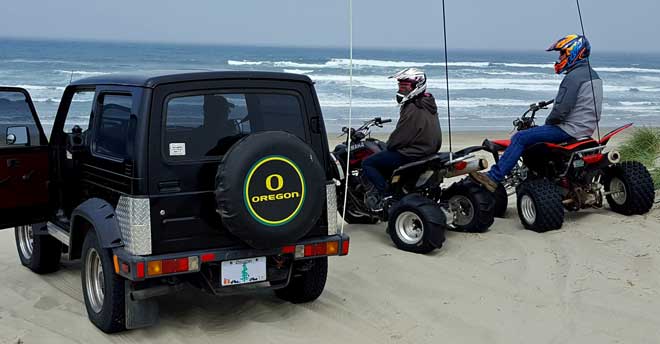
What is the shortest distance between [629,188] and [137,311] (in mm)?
5584

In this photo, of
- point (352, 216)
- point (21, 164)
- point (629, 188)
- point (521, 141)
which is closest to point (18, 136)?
point (21, 164)

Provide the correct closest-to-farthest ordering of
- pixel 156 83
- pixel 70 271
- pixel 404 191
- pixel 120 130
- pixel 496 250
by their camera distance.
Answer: pixel 156 83 → pixel 120 130 → pixel 70 271 → pixel 496 250 → pixel 404 191

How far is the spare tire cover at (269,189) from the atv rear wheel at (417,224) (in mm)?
2405

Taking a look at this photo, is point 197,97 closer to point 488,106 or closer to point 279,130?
point 279,130

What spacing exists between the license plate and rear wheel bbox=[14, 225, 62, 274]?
228 centimetres

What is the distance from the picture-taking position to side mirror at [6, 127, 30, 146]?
6355 millimetres

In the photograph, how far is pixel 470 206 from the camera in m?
8.41

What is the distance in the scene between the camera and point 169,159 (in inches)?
203

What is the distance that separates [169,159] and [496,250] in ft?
12.2

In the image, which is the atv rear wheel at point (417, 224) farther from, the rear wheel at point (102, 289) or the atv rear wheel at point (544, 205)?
the rear wheel at point (102, 289)

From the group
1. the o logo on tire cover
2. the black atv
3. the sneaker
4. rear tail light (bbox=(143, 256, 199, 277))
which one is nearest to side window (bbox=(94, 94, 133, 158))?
rear tail light (bbox=(143, 256, 199, 277))

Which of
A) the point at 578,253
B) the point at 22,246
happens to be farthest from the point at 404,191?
the point at 22,246

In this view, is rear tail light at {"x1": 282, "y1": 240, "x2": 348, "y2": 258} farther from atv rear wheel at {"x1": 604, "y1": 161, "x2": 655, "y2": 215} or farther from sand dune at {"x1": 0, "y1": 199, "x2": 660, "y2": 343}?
atv rear wheel at {"x1": 604, "y1": 161, "x2": 655, "y2": 215}

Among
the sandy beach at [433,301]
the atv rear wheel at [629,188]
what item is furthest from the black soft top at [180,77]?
the atv rear wheel at [629,188]
